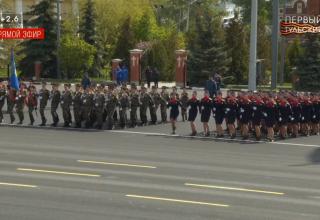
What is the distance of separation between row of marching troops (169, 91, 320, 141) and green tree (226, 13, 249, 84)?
2470 cm

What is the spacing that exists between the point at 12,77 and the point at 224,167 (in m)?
16.3

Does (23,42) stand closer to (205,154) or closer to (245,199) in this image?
(205,154)

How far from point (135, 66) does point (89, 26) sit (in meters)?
9.04

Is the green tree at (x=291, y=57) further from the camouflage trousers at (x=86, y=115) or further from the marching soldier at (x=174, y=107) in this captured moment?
the camouflage trousers at (x=86, y=115)

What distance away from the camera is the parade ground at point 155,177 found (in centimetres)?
1291

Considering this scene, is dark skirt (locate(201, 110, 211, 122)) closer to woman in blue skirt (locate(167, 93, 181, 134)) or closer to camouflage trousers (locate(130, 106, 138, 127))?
woman in blue skirt (locate(167, 93, 181, 134))

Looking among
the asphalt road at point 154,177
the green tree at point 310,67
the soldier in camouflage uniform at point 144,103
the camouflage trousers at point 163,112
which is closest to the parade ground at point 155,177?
the asphalt road at point 154,177

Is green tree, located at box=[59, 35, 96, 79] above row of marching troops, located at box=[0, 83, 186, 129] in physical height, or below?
above

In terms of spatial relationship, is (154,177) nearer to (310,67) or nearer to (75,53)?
(310,67)

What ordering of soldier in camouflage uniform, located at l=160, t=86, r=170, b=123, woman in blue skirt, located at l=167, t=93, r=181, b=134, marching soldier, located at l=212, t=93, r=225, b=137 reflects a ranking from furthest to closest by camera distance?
soldier in camouflage uniform, located at l=160, t=86, r=170, b=123 → woman in blue skirt, located at l=167, t=93, r=181, b=134 → marching soldier, located at l=212, t=93, r=225, b=137

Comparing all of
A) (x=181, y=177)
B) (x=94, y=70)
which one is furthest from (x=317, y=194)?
(x=94, y=70)

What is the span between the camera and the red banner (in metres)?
54.8

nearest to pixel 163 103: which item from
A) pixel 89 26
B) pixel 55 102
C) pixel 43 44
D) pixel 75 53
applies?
pixel 55 102

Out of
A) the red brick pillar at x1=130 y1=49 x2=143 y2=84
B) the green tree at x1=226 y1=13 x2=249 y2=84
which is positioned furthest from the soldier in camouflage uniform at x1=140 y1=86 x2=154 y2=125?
the green tree at x1=226 y1=13 x2=249 y2=84
